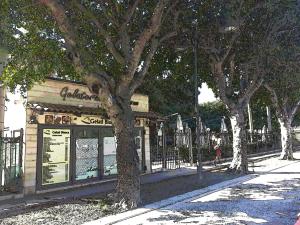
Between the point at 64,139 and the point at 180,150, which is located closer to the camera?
the point at 64,139

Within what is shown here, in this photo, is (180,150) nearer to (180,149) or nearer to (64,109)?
(180,149)

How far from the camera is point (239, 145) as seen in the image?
19234 millimetres

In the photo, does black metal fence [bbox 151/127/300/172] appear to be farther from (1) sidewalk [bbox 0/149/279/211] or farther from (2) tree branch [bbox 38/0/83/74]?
(2) tree branch [bbox 38/0/83/74]

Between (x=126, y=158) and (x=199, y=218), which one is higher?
(x=126, y=158)

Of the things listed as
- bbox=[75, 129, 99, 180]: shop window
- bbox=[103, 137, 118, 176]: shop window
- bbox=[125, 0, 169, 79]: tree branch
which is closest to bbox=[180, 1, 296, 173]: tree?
bbox=[125, 0, 169, 79]: tree branch

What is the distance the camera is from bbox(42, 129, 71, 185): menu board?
47.2ft

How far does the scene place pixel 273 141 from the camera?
1667 inches

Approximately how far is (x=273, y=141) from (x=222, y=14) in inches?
1153

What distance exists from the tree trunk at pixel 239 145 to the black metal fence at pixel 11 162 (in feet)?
34.5

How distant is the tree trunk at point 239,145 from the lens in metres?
19.2

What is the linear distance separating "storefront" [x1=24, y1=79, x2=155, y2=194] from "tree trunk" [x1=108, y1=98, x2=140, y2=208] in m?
4.01

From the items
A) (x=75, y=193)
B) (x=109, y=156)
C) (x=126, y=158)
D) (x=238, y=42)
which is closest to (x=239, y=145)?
(x=238, y=42)

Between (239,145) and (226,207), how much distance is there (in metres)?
9.10

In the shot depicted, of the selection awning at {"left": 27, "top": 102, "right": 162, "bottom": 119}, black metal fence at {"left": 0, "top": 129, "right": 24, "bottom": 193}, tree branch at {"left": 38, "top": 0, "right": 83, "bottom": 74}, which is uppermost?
tree branch at {"left": 38, "top": 0, "right": 83, "bottom": 74}
